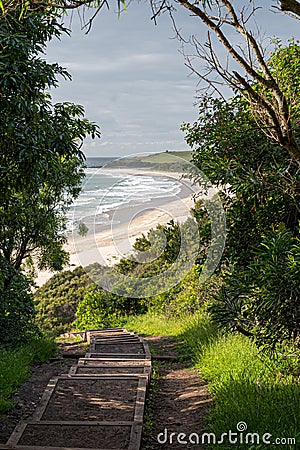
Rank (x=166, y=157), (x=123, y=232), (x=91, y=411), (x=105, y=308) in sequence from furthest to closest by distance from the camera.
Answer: (x=105, y=308) < (x=123, y=232) < (x=166, y=157) < (x=91, y=411)

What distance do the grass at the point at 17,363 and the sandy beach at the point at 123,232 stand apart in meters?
3.46

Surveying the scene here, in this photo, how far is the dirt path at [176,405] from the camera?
3.97 metres

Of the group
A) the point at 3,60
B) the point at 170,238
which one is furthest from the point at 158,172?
the point at 3,60

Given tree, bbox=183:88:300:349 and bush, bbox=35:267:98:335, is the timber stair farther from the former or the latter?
bush, bbox=35:267:98:335

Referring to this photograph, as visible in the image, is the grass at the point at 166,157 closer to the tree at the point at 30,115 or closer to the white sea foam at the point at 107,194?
the white sea foam at the point at 107,194

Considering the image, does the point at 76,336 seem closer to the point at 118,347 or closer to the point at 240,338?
the point at 118,347

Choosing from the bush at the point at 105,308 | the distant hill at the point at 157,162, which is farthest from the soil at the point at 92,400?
the bush at the point at 105,308

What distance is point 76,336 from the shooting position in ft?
32.7

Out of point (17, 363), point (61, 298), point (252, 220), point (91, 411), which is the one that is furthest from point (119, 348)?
point (61, 298)

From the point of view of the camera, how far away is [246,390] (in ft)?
13.7

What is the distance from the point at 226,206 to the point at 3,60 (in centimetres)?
354

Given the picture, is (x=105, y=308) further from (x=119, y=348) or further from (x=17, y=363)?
(x=17, y=363)

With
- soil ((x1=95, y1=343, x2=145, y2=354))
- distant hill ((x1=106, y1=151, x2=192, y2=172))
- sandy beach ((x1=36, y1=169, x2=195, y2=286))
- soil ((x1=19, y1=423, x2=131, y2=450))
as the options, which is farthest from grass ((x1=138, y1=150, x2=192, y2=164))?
soil ((x1=19, y1=423, x2=131, y2=450))

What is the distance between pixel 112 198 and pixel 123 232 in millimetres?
1243
